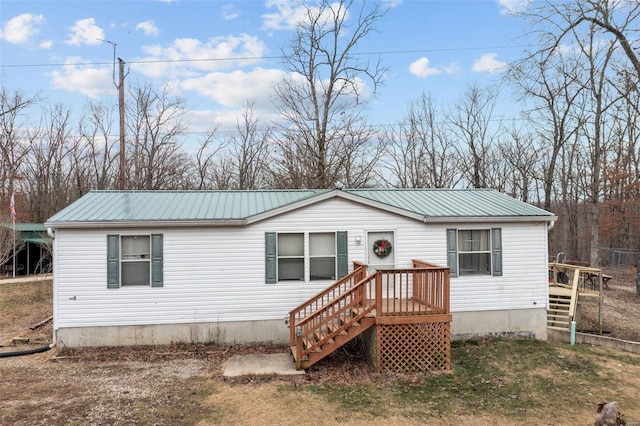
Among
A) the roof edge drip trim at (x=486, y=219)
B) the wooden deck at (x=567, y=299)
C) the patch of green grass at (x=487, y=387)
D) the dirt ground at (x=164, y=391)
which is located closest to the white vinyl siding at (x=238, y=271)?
the roof edge drip trim at (x=486, y=219)

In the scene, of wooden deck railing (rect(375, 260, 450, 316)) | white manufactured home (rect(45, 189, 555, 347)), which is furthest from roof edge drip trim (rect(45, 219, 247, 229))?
wooden deck railing (rect(375, 260, 450, 316))

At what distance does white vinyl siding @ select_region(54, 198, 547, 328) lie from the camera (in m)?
8.95

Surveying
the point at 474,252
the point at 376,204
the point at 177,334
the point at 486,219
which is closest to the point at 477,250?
the point at 474,252

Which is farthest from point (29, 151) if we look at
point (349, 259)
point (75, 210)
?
point (349, 259)

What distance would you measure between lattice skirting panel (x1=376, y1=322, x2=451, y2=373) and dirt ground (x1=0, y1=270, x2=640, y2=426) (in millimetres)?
494

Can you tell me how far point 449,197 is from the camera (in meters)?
11.6

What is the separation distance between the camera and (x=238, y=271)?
9422 millimetres

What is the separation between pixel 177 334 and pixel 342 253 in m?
4.37

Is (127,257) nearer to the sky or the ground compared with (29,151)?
nearer to the ground

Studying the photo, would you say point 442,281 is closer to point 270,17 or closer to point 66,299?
point 66,299

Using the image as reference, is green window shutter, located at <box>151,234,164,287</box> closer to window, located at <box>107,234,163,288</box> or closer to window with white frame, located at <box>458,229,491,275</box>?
window, located at <box>107,234,163,288</box>

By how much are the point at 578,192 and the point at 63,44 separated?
113 ft

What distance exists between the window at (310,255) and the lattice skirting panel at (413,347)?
2176mm

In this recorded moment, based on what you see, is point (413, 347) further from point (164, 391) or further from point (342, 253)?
point (164, 391)
